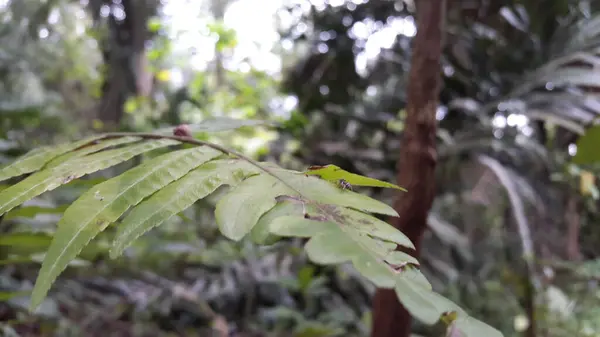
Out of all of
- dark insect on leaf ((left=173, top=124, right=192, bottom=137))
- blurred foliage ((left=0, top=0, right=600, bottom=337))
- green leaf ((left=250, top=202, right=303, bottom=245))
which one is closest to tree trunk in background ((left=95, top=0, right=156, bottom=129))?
blurred foliage ((left=0, top=0, right=600, bottom=337))

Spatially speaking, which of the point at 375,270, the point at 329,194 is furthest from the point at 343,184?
the point at 375,270

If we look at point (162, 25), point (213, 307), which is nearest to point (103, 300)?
point (213, 307)

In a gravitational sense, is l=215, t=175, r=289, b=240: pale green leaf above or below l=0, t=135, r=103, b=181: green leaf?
above

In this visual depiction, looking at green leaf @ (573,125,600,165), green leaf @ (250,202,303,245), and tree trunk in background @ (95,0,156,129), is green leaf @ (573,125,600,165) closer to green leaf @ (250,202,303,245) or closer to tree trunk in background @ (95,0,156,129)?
green leaf @ (250,202,303,245)

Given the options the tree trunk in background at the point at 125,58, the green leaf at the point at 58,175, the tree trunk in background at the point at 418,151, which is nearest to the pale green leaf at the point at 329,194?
the green leaf at the point at 58,175

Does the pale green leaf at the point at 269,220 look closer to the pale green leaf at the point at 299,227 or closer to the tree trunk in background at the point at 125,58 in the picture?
the pale green leaf at the point at 299,227

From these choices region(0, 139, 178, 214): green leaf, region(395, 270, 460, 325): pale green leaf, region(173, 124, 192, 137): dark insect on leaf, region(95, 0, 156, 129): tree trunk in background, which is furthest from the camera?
region(95, 0, 156, 129): tree trunk in background

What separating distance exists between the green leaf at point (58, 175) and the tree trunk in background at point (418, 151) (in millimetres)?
374

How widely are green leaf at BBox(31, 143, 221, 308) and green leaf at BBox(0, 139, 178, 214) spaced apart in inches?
1.5

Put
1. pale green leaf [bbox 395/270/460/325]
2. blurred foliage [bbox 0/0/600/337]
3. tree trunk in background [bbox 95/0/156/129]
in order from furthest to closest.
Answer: tree trunk in background [bbox 95/0/156/129] < blurred foliage [bbox 0/0/600/337] < pale green leaf [bbox 395/270/460/325]

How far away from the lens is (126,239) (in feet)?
1.04

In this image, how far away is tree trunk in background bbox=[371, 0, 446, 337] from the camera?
0.65 m

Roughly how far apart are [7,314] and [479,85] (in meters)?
1.35

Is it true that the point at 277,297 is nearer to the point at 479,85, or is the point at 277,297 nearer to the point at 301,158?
the point at 301,158
